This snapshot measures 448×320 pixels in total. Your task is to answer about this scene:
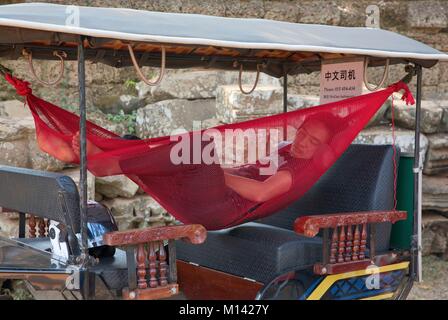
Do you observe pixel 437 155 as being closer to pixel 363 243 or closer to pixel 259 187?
pixel 363 243

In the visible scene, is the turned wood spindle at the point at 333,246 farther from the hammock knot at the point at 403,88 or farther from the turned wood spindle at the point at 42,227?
the turned wood spindle at the point at 42,227

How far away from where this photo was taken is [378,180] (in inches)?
142

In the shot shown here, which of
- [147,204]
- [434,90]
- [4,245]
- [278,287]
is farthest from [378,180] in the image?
[434,90]

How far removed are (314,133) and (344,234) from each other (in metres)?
0.56

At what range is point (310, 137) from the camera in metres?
3.34

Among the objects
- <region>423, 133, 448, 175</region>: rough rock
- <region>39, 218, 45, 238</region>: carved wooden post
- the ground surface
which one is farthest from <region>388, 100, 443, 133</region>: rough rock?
<region>39, 218, 45, 238</region>: carved wooden post

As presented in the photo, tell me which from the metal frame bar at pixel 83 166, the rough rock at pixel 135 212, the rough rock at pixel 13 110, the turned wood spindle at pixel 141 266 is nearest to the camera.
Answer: the metal frame bar at pixel 83 166

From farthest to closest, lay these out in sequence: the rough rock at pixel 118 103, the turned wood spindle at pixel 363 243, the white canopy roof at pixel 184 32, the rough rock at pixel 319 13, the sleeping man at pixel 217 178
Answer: the rough rock at pixel 319 13
the rough rock at pixel 118 103
the turned wood spindle at pixel 363 243
the sleeping man at pixel 217 178
the white canopy roof at pixel 184 32

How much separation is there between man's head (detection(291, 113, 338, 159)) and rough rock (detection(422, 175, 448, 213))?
9.95 ft

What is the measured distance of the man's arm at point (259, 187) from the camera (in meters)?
3.15

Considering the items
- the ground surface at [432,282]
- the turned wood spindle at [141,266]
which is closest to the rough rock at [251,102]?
the ground surface at [432,282]

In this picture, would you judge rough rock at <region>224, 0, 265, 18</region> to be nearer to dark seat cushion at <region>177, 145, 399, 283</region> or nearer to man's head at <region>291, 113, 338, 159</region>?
dark seat cushion at <region>177, 145, 399, 283</region>

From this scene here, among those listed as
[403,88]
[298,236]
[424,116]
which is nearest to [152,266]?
[298,236]

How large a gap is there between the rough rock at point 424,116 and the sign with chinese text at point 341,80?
2.61 metres
